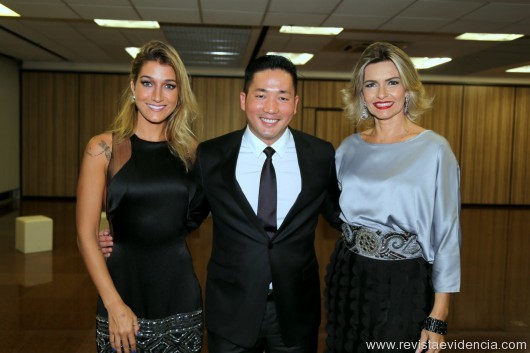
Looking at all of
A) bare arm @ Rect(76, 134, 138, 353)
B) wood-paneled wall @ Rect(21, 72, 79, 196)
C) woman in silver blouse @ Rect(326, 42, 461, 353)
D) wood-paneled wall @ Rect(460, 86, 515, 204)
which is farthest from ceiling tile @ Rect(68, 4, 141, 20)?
wood-paneled wall @ Rect(460, 86, 515, 204)

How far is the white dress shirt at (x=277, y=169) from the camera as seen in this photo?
2.12m

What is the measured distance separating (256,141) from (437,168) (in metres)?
0.78

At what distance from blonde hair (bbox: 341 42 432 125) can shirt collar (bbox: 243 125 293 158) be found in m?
0.47

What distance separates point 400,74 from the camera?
223 centimetres

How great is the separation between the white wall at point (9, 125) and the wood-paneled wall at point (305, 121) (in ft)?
0.73

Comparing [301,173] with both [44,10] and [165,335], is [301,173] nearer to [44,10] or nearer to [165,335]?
[165,335]

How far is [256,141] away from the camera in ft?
7.20

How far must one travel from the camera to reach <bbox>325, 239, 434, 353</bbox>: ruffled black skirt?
2.10 m

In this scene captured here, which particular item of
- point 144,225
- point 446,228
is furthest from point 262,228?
point 446,228

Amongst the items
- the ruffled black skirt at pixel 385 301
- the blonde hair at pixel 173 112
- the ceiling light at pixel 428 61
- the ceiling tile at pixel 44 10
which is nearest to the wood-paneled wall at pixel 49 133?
the ceiling tile at pixel 44 10

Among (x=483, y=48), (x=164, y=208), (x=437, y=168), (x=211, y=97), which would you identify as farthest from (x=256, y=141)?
(x=211, y=97)

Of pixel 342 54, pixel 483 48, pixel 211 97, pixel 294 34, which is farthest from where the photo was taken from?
pixel 211 97

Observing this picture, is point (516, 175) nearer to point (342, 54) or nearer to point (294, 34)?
point (342, 54)

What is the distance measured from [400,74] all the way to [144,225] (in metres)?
1.33
